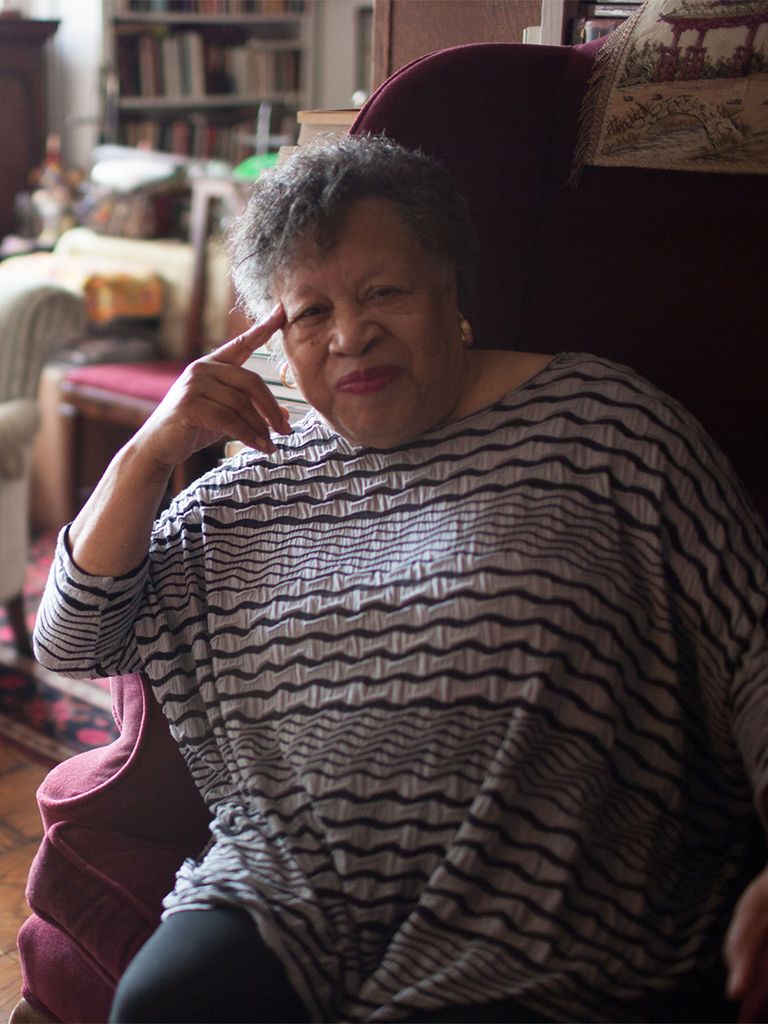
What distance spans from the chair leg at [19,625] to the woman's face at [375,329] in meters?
1.74

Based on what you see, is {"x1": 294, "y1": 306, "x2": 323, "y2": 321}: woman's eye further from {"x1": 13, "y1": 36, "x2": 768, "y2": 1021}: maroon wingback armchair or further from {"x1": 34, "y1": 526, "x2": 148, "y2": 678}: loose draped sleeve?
{"x1": 34, "y1": 526, "x2": 148, "y2": 678}: loose draped sleeve

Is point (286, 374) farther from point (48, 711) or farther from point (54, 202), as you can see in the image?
point (54, 202)

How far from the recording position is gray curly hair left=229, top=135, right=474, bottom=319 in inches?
48.2

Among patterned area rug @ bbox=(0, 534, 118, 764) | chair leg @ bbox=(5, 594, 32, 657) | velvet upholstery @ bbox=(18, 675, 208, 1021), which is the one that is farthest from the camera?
chair leg @ bbox=(5, 594, 32, 657)

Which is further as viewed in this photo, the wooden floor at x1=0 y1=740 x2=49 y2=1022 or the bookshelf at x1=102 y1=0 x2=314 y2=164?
the bookshelf at x1=102 y1=0 x2=314 y2=164

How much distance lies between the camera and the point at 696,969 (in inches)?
42.2

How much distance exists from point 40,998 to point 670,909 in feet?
2.16

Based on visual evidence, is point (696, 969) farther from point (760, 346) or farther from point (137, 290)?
point (137, 290)

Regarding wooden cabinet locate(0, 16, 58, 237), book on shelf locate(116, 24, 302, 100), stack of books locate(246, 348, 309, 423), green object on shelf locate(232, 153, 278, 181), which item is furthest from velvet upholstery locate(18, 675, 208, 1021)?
book on shelf locate(116, 24, 302, 100)

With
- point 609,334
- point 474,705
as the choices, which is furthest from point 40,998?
point 609,334

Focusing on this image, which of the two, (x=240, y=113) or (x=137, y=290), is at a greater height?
(x=240, y=113)

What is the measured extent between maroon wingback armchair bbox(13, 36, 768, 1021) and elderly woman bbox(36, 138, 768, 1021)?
0.08m

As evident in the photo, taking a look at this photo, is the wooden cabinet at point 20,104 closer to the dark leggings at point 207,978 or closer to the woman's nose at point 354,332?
the woman's nose at point 354,332

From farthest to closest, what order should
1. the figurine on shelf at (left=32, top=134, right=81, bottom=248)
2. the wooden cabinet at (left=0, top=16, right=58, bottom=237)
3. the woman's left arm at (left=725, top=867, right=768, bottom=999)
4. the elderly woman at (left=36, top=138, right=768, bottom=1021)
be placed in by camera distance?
the wooden cabinet at (left=0, top=16, right=58, bottom=237), the figurine on shelf at (left=32, top=134, right=81, bottom=248), the elderly woman at (left=36, top=138, right=768, bottom=1021), the woman's left arm at (left=725, top=867, right=768, bottom=999)
